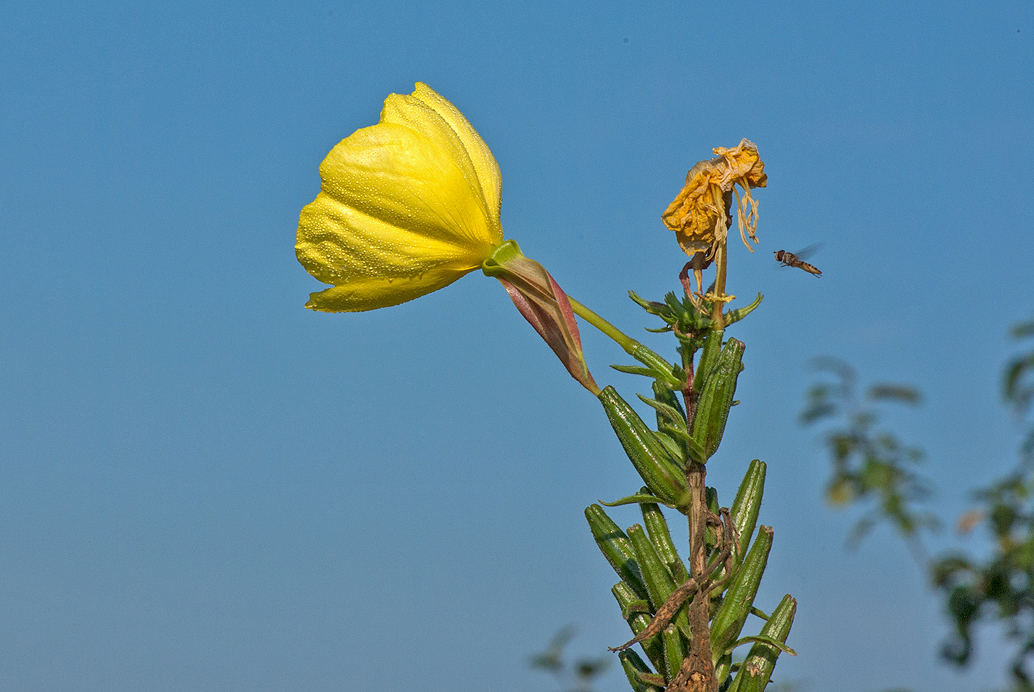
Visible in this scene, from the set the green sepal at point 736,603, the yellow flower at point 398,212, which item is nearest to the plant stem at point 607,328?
the yellow flower at point 398,212

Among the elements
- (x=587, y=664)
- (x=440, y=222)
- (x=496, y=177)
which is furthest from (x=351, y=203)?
(x=587, y=664)

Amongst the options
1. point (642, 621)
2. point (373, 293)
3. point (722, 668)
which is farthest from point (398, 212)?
point (722, 668)

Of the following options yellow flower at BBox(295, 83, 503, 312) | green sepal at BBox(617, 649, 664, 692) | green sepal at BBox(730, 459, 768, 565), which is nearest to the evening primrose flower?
yellow flower at BBox(295, 83, 503, 312)

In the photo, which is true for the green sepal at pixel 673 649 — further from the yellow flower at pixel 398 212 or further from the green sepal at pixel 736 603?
the yellow flower at pixel 398 212

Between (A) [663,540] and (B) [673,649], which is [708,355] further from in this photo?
(B) [673,649]

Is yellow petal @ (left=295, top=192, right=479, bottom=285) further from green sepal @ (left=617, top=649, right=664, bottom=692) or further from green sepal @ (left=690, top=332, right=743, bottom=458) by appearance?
green sepal @ (left=617, top=649, right=664, bottom=692)

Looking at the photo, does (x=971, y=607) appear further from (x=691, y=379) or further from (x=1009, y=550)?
(x=691, y=379)
